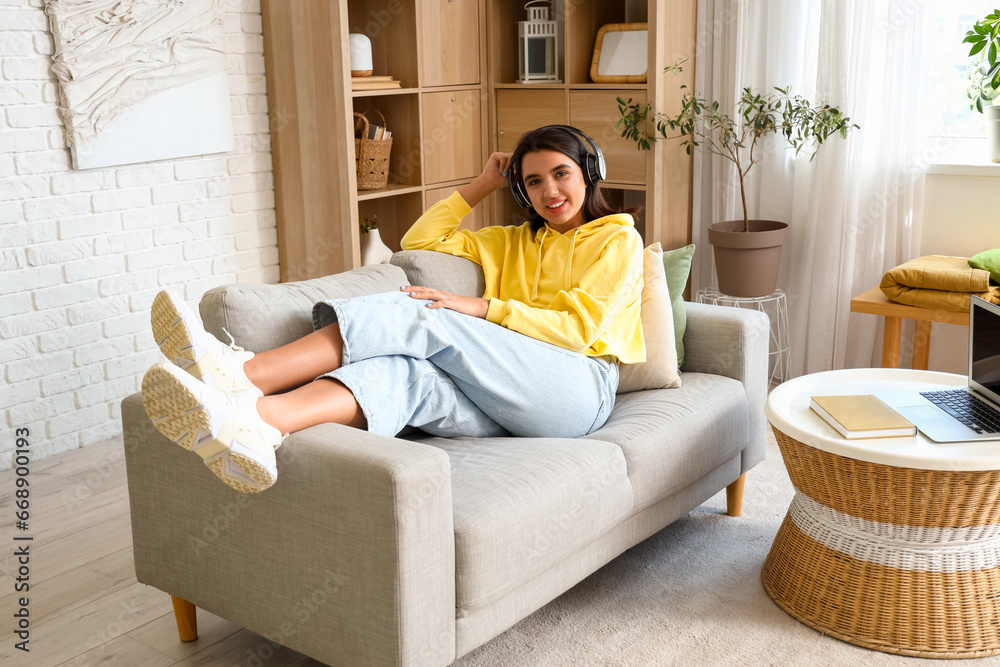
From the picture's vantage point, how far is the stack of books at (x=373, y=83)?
3289 mm

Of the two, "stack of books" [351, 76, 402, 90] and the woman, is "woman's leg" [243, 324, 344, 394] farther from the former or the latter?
"stack of books" [351, 76, 402, 90]

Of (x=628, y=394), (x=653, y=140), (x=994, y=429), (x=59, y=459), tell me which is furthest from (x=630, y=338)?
(x=59, y=459)

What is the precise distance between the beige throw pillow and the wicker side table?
393 millimetres

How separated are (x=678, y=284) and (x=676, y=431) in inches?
21.5

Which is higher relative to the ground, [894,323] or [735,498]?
[894,323]

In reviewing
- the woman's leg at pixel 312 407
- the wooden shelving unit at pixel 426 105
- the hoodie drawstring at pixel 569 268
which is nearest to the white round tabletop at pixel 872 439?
the hoodie drawstring at pixel 569 268

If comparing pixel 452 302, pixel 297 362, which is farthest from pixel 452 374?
pixel 297 362

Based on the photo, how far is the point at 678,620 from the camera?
2039mm

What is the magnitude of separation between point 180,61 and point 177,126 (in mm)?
216

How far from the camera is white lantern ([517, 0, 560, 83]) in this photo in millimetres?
3752

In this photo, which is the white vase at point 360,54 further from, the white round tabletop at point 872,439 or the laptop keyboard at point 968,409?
the laptop keyboard at point 968,409

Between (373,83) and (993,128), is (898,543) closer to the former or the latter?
(993,128)

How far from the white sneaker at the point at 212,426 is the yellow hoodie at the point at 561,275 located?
76cm

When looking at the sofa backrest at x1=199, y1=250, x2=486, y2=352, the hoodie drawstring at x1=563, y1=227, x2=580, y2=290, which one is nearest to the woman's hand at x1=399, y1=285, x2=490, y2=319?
the sofa backrest at x1=199, y1=250, x2=486, y2=352
